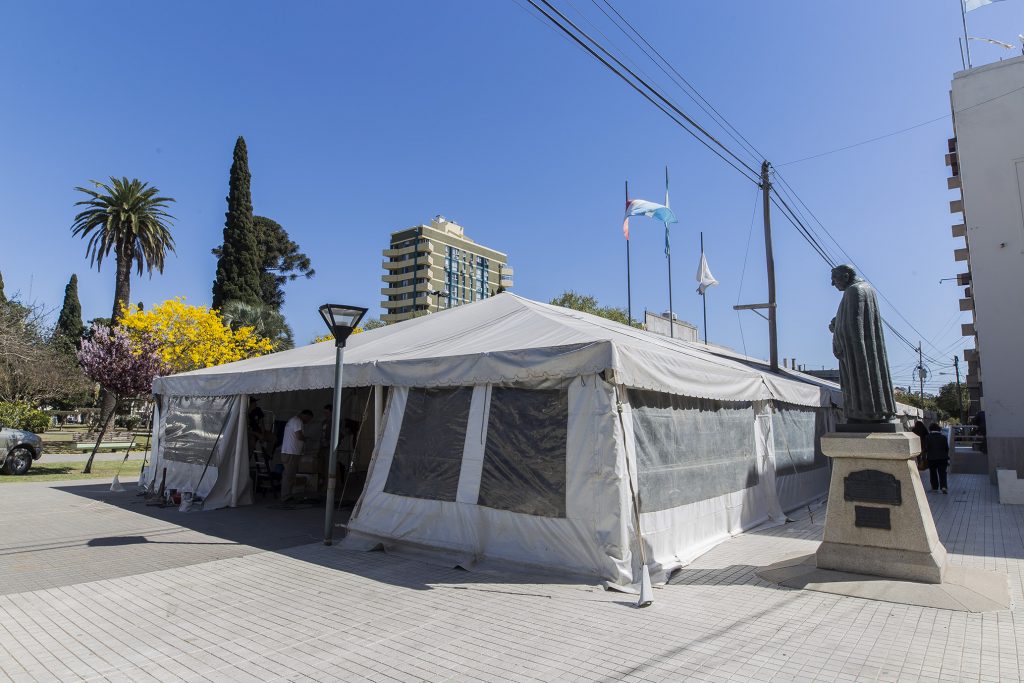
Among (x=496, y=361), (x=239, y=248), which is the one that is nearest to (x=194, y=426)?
(x=496, y=361)

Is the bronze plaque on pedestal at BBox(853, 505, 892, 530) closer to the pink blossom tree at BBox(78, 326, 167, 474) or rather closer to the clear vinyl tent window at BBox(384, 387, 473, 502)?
the clear vinyl tent window at BBox(384, 387, 473, 502)

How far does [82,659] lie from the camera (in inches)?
154

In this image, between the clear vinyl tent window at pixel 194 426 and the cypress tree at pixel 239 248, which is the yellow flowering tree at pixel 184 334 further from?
the clear vinyl tent window at pixel 194 426

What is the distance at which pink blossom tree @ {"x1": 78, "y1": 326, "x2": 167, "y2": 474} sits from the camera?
65.6 ft

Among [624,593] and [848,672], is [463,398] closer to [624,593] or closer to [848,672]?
[624,593]

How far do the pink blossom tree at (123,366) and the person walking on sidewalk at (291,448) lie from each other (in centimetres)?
1223

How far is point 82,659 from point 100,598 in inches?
62.3

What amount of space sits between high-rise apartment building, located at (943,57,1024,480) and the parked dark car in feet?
81.4

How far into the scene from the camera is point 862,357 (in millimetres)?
6285

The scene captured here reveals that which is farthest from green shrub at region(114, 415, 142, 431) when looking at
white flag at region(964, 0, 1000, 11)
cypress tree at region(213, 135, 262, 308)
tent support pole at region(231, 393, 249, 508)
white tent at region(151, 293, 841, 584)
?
white flag at region(964, 0, 1000, 11)

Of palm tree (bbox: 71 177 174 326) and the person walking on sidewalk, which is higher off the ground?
palm tree (bbox: 71 177 174 326)

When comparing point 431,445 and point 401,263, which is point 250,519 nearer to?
point 431,445

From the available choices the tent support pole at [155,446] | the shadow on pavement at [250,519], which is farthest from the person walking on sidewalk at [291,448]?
the tent support pole at [155,446]

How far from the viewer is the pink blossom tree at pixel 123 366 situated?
19984mm
